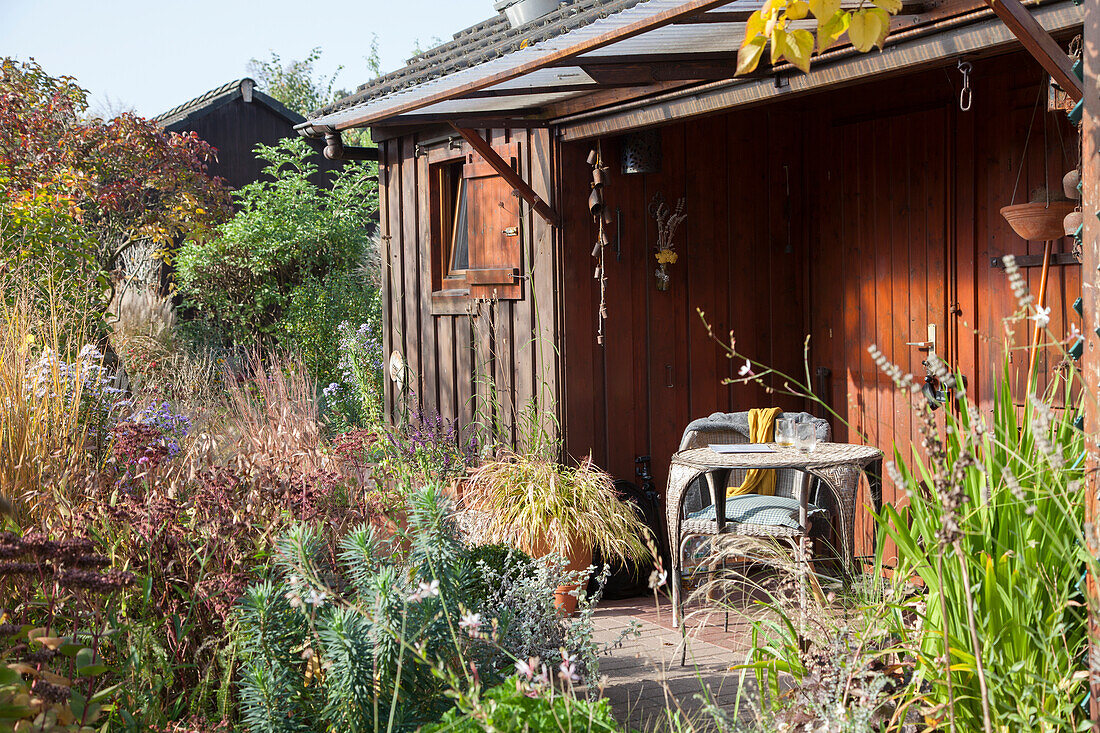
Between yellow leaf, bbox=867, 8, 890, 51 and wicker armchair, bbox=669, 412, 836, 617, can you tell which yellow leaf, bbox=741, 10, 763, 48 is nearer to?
yellow leaf, bbox=867, 8, 890, 51

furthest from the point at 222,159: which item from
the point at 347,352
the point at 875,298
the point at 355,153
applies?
the point at 875,298

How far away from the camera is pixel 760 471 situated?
4957mm

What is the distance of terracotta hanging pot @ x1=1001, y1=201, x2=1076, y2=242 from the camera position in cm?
423

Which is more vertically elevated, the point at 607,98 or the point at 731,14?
the point at 607,98

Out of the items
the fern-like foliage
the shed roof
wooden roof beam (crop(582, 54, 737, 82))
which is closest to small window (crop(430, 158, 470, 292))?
wooden roof beam (crop(582, 54, 737, 82))

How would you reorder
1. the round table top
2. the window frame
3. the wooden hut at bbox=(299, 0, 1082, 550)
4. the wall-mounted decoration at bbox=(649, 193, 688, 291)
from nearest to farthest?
the round table top → the wooden hut at bbox=(299, 0, 1082, 550) → the wall-mounted decoration at bbox=(649, 193, 688, 291) → the window frame

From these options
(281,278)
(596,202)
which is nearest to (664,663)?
(596,202)

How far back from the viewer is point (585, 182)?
554 cm

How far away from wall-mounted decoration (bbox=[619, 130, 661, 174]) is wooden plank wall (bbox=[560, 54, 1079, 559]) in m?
0.09

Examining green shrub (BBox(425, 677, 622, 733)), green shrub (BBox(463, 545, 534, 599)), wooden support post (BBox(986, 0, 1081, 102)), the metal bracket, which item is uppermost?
wooden support post (BBox(986, 0, 1081, 102))

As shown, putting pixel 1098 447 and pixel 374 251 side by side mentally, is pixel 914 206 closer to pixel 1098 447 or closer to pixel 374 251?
pixel 1098 447

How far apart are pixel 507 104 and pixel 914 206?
2194 mm

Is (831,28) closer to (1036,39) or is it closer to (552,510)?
(1036,39)

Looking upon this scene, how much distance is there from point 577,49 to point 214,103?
15.0m
